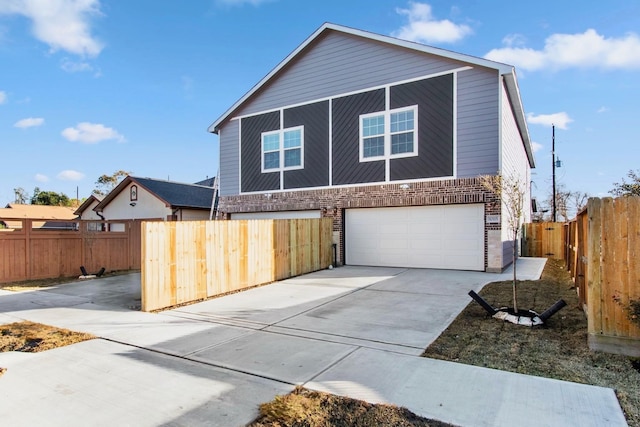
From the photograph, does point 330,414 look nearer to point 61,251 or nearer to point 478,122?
point 478,122

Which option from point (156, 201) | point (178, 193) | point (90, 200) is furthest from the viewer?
point (90, 200)

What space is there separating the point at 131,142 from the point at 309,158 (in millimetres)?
26730

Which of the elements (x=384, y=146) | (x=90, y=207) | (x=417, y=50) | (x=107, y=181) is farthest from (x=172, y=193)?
(x=107, y=181)

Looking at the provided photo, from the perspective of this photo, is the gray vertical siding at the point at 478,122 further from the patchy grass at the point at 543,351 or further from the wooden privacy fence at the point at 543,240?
the wooden privacy fence at the point at 543,240

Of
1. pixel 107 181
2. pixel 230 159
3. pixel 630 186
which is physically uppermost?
pixel 107 181

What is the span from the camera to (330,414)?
3031mm

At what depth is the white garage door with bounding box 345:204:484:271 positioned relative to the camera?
11.4m

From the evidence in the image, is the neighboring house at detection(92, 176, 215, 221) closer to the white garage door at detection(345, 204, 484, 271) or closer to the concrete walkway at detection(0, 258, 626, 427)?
the white garage door at detection(345, 204, 484, 271)

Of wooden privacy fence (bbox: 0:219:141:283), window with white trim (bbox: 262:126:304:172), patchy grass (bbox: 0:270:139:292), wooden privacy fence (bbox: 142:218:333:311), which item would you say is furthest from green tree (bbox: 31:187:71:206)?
wooden privacy fence (bbox: 142:218:333:311)

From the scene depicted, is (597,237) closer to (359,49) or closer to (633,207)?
(633,207)

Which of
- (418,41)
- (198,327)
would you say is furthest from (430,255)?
(198,327)

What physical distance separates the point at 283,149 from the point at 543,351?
11.9 metres

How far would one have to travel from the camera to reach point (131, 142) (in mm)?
34094

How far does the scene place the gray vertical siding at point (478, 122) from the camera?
427 inches
